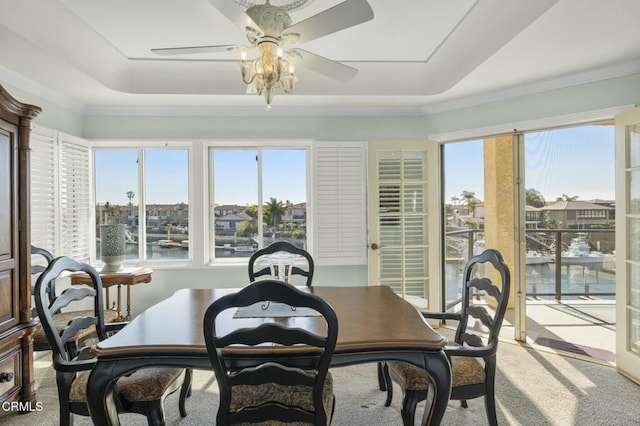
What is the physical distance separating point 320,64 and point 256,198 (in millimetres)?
2269

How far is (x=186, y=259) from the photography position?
414 centimetres

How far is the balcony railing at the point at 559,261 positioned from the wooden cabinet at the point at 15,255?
13.3ft

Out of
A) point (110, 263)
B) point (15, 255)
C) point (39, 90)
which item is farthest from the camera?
point (110, 263)

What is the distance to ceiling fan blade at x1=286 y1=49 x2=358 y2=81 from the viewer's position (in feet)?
6.82

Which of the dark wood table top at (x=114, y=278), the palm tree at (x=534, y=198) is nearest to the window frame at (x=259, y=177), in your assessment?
the dark wood table top at (x=114, y=278)

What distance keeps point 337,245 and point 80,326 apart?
2.63 meters

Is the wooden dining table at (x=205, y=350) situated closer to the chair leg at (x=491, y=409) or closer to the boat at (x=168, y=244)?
the chair leg at (x=491, y=409)

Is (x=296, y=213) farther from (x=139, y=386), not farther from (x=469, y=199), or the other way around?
(x=139, y=386)

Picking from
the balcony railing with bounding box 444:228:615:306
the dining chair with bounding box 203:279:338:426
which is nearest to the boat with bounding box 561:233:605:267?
the balcony railing with bounding box 444:228:615:306

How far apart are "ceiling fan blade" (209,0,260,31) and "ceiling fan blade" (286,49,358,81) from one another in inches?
10.7

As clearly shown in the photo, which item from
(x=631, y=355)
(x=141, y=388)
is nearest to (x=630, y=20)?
(x=631, y=355)

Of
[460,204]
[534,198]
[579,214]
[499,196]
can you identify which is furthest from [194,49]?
[579,214]

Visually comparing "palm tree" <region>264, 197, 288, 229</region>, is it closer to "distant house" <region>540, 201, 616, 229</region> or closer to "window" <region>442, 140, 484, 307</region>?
"window" <region>442, 140, 484, 307</region>

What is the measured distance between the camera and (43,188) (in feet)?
11.1
